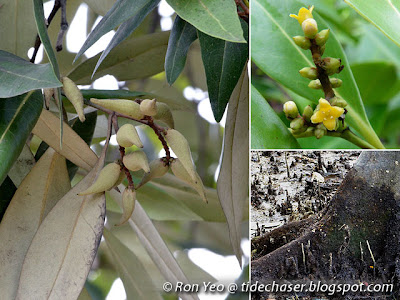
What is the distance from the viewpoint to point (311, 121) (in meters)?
0.57

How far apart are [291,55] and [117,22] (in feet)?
0.69

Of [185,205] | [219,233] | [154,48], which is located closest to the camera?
[154,48]

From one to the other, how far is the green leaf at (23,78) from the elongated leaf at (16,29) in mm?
202

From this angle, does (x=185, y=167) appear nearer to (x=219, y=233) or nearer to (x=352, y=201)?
(x=352, y=201)

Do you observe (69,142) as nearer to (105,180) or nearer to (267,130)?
(105,180)

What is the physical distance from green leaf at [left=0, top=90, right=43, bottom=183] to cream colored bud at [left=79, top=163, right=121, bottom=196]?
0.08m

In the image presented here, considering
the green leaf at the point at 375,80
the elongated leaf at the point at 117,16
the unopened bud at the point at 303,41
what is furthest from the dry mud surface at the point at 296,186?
the green leaf at the point at 375,80

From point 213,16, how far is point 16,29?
36 cm

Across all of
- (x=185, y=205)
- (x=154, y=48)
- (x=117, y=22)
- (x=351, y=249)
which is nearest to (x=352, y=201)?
(x=351, y=249)

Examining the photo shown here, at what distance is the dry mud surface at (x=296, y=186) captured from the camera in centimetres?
55

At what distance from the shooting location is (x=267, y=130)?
1.94 feet

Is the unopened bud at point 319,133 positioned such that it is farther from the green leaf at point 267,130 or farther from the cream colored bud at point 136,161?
the cream colored bud at point 136,161

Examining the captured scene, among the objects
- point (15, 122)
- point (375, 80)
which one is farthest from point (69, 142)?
point (375, 80)

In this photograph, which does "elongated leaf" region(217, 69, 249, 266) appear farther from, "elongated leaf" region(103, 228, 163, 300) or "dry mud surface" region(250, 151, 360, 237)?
"elongated leaf" region(103, 228, 163, 300)
